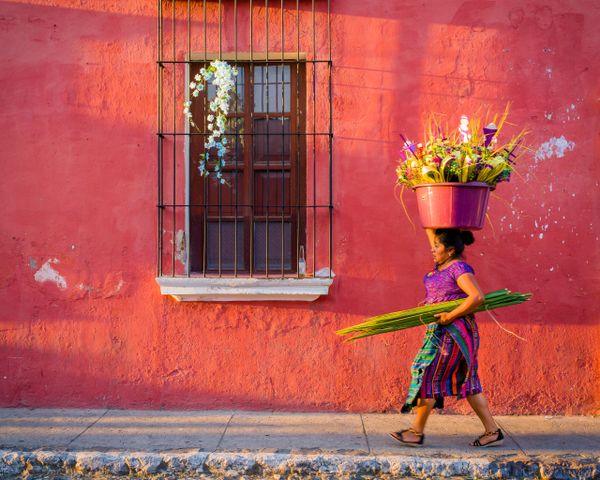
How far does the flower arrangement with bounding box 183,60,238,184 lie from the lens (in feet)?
17.6

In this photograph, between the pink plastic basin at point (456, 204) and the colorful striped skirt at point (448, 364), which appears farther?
the colorful striped skirt at point (448, 364)

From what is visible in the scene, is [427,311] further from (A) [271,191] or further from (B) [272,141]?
(B) [272,141]

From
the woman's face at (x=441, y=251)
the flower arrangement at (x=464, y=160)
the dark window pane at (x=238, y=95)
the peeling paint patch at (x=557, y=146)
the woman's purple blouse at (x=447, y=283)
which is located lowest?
the woman's purple blouse at (x=447, y=283)

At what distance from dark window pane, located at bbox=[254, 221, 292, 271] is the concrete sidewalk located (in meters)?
1.12

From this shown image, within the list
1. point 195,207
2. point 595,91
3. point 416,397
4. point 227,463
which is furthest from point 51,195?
point 595,91

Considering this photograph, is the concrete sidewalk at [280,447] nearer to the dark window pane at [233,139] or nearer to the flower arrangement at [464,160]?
the flower arrangement at [464,160]

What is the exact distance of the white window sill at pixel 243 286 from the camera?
206 inches

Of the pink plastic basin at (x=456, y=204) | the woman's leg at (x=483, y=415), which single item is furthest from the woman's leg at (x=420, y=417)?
the pink plastic basin at (x=456, y=204)

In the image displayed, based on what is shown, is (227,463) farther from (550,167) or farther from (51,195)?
(550,167)

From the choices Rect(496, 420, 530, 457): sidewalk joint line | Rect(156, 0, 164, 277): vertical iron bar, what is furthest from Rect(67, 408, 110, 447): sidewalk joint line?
Rect(496, 420, 530, 457): sidewalk joint line

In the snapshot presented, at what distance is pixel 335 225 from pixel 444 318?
132 cm

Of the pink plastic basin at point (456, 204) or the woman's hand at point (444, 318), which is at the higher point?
the pink plastic basin at point (456, 204)

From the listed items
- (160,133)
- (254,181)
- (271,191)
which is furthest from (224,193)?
(160,133)

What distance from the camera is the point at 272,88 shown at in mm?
5578
